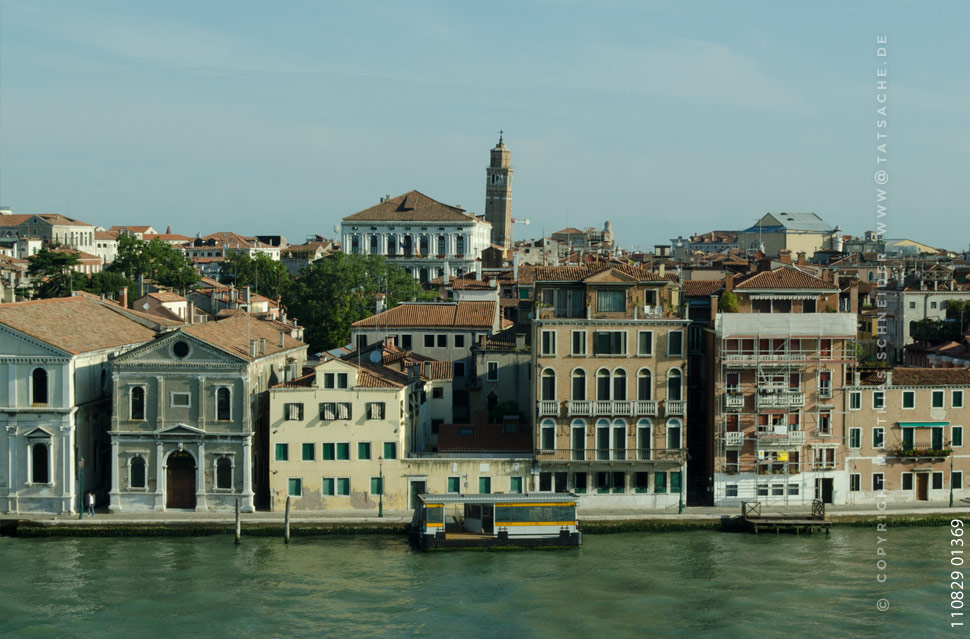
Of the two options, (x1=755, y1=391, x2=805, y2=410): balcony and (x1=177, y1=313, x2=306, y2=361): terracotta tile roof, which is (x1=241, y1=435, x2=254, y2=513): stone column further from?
(x1=755, y1=391, x2=805, y2=410): balcony

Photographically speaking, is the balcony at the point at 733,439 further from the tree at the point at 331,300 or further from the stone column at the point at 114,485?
the tree at the point at 331,300

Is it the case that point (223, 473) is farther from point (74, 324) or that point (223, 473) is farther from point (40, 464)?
point (74, 324)

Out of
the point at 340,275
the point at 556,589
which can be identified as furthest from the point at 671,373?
the point at 340,275

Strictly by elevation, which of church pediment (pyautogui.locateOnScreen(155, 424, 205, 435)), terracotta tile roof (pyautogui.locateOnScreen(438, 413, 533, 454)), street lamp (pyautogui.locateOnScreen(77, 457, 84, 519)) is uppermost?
church pediment (pyautogui.locateOnScreen(155, 424, 205, 435))

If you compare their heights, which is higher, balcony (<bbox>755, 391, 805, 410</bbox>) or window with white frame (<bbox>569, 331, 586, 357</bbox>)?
window with white frame (<bbox>569, 331, 586, 357</bbox>)

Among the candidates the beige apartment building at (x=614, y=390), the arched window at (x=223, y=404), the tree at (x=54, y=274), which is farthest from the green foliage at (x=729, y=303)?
the tree at (x=54, y=274)

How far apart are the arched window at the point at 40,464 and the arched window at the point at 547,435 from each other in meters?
13.3

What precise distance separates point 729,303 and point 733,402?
2763mm

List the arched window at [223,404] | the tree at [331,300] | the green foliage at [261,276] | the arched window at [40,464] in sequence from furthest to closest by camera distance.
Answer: the green foliage at [261,276]
the tree at [331,300]
the arched window at [223,404]
the arched window at [40,464]

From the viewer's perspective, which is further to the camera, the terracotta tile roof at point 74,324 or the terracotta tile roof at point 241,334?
the terracotta tile roof at point 241,334

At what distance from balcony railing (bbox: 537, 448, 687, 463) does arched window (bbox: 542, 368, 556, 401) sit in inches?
57.4

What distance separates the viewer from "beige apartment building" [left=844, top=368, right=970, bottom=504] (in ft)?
116

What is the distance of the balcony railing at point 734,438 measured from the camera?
35031 millimetres

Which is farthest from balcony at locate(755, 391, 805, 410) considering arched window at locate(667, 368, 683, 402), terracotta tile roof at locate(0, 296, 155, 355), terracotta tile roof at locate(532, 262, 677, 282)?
terracotta tile roof at locate(0, 296, 155, 355)
